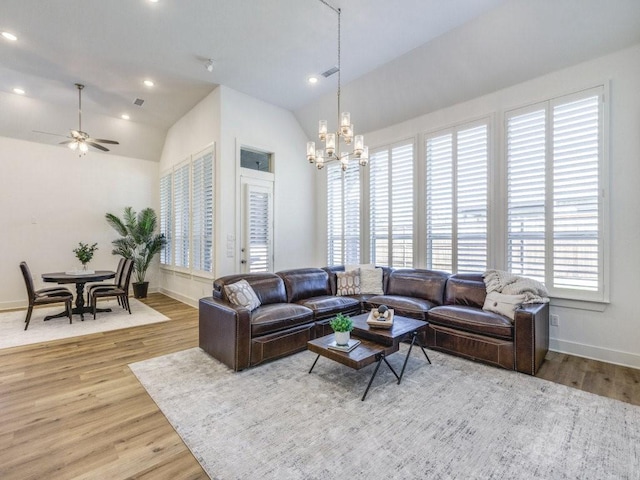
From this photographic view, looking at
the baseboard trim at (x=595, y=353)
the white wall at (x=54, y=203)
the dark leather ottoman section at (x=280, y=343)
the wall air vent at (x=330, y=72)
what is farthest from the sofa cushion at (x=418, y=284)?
the white wall at (x=54, y=203)

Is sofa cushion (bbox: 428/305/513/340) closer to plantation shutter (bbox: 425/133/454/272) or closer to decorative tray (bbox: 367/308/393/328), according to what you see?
decorative tray (bbox: 367/308/393/328)

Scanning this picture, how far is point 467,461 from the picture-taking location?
186 cm

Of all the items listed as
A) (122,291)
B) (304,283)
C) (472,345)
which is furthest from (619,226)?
(122,291)

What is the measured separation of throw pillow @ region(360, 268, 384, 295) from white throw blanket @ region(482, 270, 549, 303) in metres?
1.52

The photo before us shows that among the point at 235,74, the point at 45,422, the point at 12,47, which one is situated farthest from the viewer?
the point at 235,74

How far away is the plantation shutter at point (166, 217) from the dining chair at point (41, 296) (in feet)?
7.48

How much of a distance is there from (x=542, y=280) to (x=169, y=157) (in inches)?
297

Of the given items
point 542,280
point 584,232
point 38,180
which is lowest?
point 542,280

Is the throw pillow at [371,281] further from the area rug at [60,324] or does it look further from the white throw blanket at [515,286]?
the area rug at [60,324]

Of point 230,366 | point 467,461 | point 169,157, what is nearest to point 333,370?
point 230,366

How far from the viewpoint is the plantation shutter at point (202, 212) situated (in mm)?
5496

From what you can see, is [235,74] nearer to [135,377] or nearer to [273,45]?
[273,45]

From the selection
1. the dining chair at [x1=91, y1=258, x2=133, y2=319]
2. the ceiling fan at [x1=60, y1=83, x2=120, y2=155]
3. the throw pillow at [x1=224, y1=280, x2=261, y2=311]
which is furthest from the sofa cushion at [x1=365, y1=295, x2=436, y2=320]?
the ceiling fan at [x1=60, y1=83, x2=120, y2=155]

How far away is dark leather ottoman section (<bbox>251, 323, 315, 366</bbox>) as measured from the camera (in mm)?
3190
